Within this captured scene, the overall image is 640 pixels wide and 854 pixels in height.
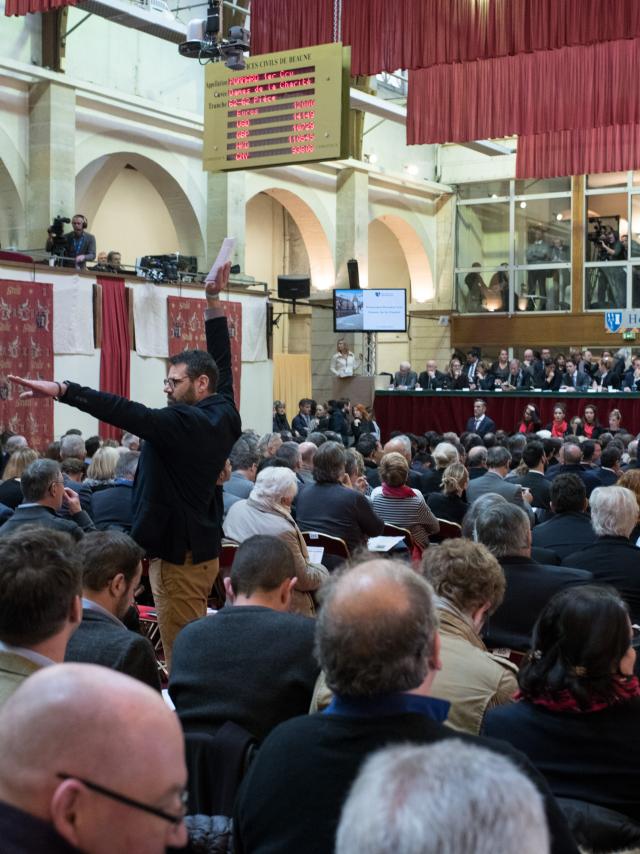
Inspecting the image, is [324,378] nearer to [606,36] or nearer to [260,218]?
[260,218]

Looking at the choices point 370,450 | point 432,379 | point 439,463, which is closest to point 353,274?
point 432,379

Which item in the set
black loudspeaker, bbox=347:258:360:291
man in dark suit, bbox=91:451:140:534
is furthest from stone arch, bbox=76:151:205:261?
man in dark suit, bbox=91:451:140:534

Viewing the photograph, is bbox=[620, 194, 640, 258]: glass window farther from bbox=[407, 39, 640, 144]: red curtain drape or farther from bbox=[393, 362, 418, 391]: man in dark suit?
bbox=[407, 39, 640, 144]: red curtain drape

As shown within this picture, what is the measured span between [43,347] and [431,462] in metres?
5.71

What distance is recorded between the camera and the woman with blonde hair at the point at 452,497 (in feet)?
22.9

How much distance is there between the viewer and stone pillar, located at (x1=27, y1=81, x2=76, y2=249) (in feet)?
48.7

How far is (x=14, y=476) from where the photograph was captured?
6.27m

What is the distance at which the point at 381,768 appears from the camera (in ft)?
3.56

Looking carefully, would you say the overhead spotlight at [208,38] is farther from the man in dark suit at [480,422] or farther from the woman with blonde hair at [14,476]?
the man in dark suit at [480,422]

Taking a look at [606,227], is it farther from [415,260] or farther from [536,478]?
[536,478]

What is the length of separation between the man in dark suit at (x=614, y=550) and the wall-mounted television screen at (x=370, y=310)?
14.3 m

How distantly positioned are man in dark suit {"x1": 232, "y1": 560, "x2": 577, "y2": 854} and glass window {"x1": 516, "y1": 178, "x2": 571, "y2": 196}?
71.6 feet

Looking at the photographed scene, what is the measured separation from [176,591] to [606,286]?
19617mm

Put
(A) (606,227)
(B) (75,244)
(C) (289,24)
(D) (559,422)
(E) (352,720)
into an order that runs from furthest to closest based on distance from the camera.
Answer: (A) (606,227) → (D) (559,422) → (B) (75,244) → (C) (289,24) → (E) (352,720)
